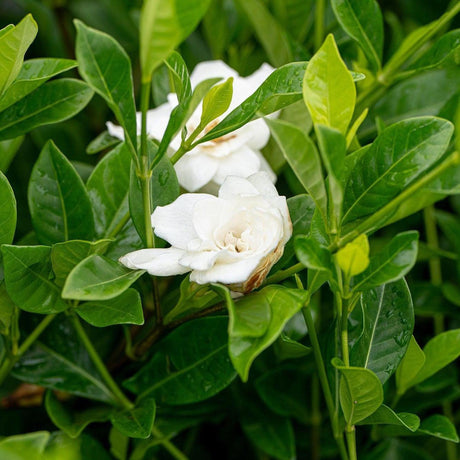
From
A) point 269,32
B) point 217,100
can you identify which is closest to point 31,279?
point 217,100

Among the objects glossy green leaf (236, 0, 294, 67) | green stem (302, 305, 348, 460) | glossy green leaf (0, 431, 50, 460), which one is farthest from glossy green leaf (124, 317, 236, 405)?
glossy green leaf (236, 0, 294, 67)

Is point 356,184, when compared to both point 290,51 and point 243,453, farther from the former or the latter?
point 243,453

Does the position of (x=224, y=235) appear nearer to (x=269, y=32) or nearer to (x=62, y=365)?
(x=62, y=365)

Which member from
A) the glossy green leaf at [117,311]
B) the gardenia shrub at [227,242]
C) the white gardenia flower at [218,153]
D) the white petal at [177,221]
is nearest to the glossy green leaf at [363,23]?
the gardenia shrub at [227,242]

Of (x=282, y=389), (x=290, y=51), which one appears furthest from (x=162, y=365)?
(x=290, y=51)

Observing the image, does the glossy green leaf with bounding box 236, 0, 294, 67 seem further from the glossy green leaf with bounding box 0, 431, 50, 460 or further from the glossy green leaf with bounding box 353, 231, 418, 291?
the glossy green leaf with bounding box 0, 431, 50, 460

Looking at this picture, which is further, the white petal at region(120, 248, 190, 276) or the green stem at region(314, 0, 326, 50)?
the green stem at region(314, 0, 326, 50)

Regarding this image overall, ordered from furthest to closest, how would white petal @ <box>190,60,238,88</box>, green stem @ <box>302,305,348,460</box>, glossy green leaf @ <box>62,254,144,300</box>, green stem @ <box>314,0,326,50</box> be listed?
green stem @ <box>314,0,326,50</box>
white petal @ <box>190,60,238,88</box>
green stem @ <box>302,305,348,460</box>
glossy green leaf @ <box>62,254,144,300</box>
